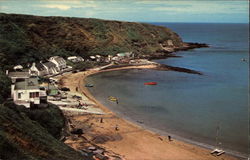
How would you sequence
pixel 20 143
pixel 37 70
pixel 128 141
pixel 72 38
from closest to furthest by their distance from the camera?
1. pixel 20 143
2. pixel 128 141
3. pixel 37 70
4. pixel 72 38

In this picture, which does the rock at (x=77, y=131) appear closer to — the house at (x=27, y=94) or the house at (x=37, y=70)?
the house at (x=27, y=94)

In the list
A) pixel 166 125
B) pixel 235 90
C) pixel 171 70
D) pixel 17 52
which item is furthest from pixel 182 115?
pixel 17 52

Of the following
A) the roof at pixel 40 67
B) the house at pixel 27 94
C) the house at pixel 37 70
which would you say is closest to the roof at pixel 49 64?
the roof at pixel 40 67

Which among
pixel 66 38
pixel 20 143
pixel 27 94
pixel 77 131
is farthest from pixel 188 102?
pixel 66 38

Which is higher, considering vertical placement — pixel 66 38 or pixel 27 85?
pixel 66 38

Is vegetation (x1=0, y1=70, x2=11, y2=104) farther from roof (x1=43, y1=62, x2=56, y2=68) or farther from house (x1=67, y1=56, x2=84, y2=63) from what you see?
house (x1=67, y1=56, x2=84, y2=63)

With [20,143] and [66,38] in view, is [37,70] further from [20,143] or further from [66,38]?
[20,143]

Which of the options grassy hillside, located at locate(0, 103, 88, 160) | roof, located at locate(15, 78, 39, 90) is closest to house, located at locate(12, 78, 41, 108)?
roof, located at locate(15, 78, 39, 90)
